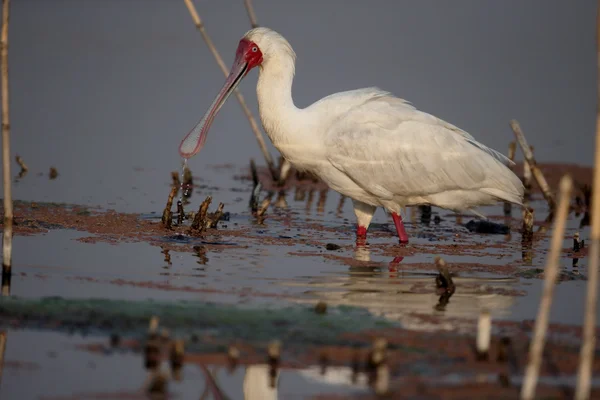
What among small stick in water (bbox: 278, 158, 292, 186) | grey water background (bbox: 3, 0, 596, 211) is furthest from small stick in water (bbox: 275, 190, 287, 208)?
grey water background (bbox: 3, 0, 596, 211)

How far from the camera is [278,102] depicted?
12453 millimetres

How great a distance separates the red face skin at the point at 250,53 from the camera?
1285cm

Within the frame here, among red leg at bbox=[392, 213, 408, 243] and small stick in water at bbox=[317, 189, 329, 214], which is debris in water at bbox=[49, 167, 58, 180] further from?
red leg at bbox=[392, 213, 408, 243]

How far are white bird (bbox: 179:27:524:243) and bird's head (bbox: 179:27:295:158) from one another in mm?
11

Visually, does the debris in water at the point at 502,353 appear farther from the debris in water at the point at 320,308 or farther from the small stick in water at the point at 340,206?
the small stick in water at the point at 340,206

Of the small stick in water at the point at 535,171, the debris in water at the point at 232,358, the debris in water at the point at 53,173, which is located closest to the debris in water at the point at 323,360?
the debris in water at the point at 232,358

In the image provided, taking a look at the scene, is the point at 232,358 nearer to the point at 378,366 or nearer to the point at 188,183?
the point at 378,366

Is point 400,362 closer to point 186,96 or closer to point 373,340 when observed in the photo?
point 373,340

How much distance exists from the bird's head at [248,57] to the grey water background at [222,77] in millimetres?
1675

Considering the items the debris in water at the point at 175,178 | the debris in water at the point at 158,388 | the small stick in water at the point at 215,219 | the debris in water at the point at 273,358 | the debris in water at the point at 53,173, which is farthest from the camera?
the debris in water at the point at 53,173

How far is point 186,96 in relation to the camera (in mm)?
23812

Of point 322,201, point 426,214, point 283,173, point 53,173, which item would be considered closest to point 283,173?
point 283,173

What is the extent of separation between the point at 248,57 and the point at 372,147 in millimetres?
1789

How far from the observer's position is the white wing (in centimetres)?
1223
